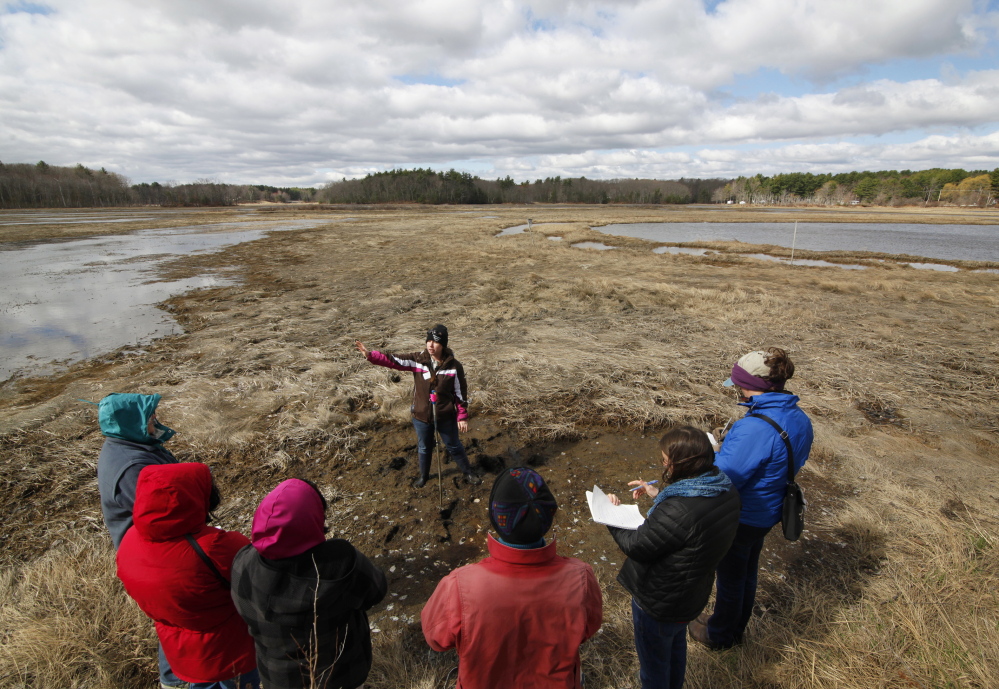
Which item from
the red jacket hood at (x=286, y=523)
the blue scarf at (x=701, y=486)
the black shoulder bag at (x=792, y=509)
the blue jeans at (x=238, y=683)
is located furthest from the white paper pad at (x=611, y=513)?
the blue jeans at (x=238, y=683)

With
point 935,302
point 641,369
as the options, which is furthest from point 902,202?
point 641,369

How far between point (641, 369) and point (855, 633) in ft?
17.2

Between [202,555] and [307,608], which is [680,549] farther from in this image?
[202,555]

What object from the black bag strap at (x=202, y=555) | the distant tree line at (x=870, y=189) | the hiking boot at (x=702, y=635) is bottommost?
the hiking boot at (x=702, y=635)

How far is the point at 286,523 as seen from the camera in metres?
1.78

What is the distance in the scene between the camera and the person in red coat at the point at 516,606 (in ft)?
5.79

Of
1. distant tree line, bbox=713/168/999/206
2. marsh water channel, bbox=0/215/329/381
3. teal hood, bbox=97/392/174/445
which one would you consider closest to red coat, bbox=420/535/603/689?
teal hood, bbox=97/392/174/445

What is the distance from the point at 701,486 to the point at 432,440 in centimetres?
332

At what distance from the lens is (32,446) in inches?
217

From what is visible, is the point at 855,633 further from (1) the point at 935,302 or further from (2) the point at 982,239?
(2) the point at 982,239

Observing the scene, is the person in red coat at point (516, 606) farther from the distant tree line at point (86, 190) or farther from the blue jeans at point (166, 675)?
the distant tree line at point (86, 190)

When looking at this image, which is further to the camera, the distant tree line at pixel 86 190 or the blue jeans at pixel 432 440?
the distant tree line at pixel 86 190

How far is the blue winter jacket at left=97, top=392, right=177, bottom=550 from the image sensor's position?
256cm

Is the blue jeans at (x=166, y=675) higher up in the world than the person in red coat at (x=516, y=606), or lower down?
lower down
